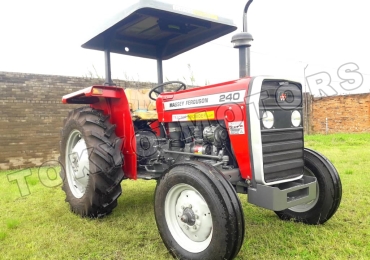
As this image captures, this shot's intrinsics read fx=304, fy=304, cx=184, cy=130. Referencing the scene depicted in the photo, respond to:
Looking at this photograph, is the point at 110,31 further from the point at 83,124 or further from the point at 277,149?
the point at 277,149

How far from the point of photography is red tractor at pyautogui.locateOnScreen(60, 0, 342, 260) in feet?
7.73

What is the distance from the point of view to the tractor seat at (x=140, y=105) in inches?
147

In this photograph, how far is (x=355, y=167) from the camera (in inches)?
237

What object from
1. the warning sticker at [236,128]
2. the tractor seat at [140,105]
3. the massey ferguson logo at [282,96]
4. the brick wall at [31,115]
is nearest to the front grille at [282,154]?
the warning sticker at [236,128]

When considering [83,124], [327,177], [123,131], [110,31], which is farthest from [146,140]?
[327,177]

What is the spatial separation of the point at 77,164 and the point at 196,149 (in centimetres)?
152

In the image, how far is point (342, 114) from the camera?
1527 cm

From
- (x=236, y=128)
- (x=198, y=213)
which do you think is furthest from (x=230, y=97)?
(x=198, y=213)

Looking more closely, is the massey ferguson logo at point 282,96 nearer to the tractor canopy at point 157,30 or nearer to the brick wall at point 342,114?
the tractor canopy at point 157,30

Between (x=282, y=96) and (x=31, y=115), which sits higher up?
(x=31, y=115)

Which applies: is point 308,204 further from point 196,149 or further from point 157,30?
point 157,30

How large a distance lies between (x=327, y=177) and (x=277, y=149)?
752mm

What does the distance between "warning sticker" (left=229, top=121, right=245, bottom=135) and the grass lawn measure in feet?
3.17

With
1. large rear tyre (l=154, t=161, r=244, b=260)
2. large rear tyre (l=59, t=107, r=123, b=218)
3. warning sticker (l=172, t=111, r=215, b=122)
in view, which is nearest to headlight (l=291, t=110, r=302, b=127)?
warning sticker (l=172, t=111, r=215, b=122)
